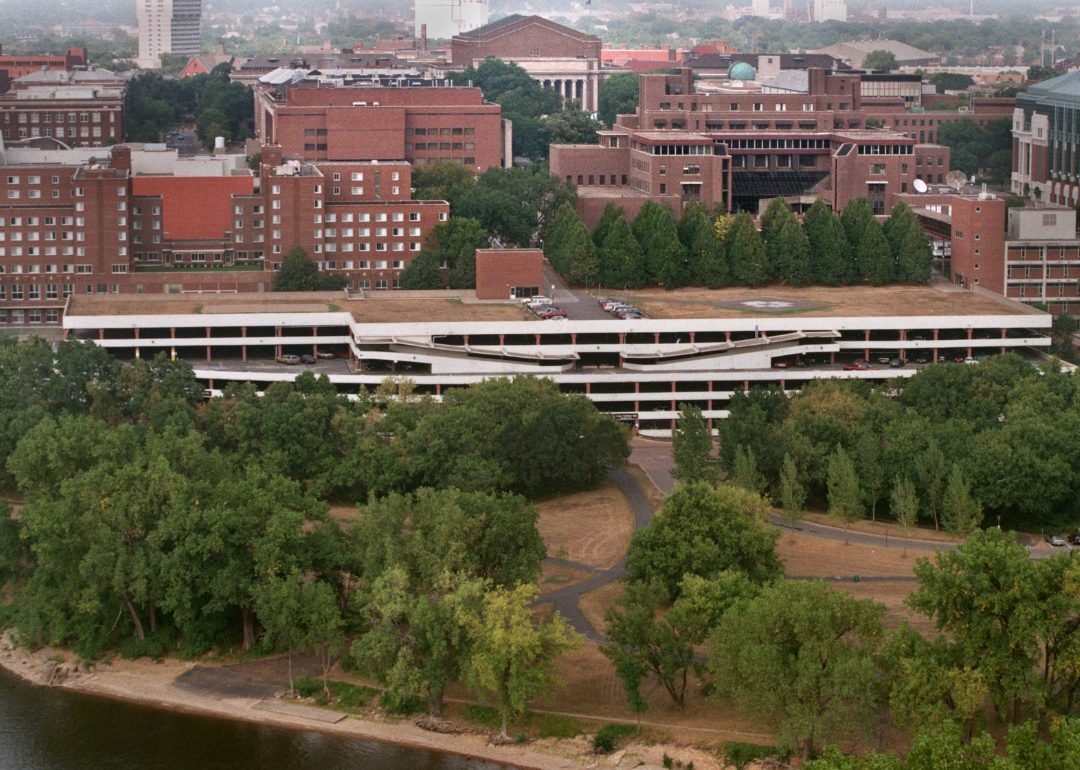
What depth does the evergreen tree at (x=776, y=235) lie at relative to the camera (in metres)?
85.7

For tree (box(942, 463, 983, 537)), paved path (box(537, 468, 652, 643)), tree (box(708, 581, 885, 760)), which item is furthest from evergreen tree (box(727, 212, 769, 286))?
tree (box(708, 581, 885, 760))

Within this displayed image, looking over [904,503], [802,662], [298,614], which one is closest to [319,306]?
[904,503]

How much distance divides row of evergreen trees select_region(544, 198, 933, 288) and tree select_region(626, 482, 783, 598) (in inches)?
1263

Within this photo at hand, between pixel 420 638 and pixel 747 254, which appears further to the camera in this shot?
pixel 747 254

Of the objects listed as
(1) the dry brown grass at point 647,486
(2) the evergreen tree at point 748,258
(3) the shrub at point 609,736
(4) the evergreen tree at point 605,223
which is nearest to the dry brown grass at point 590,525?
(1) the dry brown grass at point 647,486

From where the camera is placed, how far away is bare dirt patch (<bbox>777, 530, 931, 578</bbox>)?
5627cm

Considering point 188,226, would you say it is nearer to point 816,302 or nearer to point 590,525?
point 816,302

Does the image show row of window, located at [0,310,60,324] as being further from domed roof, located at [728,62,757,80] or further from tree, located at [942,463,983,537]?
domed roof, located at [728,62,757,80]

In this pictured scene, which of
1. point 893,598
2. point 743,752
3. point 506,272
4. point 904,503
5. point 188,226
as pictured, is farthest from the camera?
point 188,226

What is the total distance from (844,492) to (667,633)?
14612 millimetres

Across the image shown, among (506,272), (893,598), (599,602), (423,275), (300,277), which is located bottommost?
(599,602)

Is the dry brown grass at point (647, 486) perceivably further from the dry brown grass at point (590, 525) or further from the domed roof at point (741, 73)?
the domed roof at point (741, 73)

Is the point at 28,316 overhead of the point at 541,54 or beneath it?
beneath

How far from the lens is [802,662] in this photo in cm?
4331
